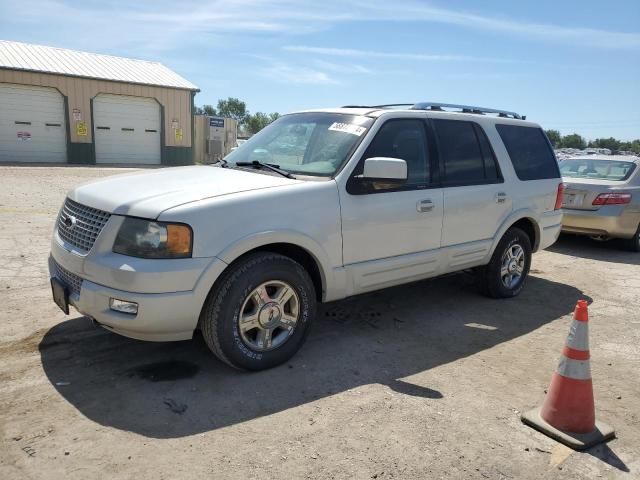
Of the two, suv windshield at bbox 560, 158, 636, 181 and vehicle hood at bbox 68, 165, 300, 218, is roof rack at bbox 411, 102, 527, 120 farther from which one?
suv windshield at bbox 560, 158, 636, 181

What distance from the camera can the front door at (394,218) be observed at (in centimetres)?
416

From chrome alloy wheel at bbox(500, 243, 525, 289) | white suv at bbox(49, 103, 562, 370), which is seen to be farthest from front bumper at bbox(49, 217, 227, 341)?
chrome alloy wheel at bbox(500, 243, 525, 289)

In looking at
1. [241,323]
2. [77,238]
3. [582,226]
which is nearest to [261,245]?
[241,323]

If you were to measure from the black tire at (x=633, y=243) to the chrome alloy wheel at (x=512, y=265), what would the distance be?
13.6ft

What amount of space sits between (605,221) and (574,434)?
21.0 feet

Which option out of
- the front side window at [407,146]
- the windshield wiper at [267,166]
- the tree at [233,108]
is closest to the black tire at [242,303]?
the windshield wiper at [267,166]

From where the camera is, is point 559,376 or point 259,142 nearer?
point 559,376

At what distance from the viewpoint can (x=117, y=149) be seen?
83.7 feet

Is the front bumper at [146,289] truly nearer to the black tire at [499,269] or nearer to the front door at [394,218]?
the front door at [394,218]

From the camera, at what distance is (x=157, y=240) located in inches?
130

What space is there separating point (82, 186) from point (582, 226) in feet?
25.4

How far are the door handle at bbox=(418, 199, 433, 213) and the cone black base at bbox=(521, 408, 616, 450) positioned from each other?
192 centimetres

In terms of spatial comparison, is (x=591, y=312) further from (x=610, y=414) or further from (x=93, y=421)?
(x=93, y=421)

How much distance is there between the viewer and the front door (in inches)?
164
